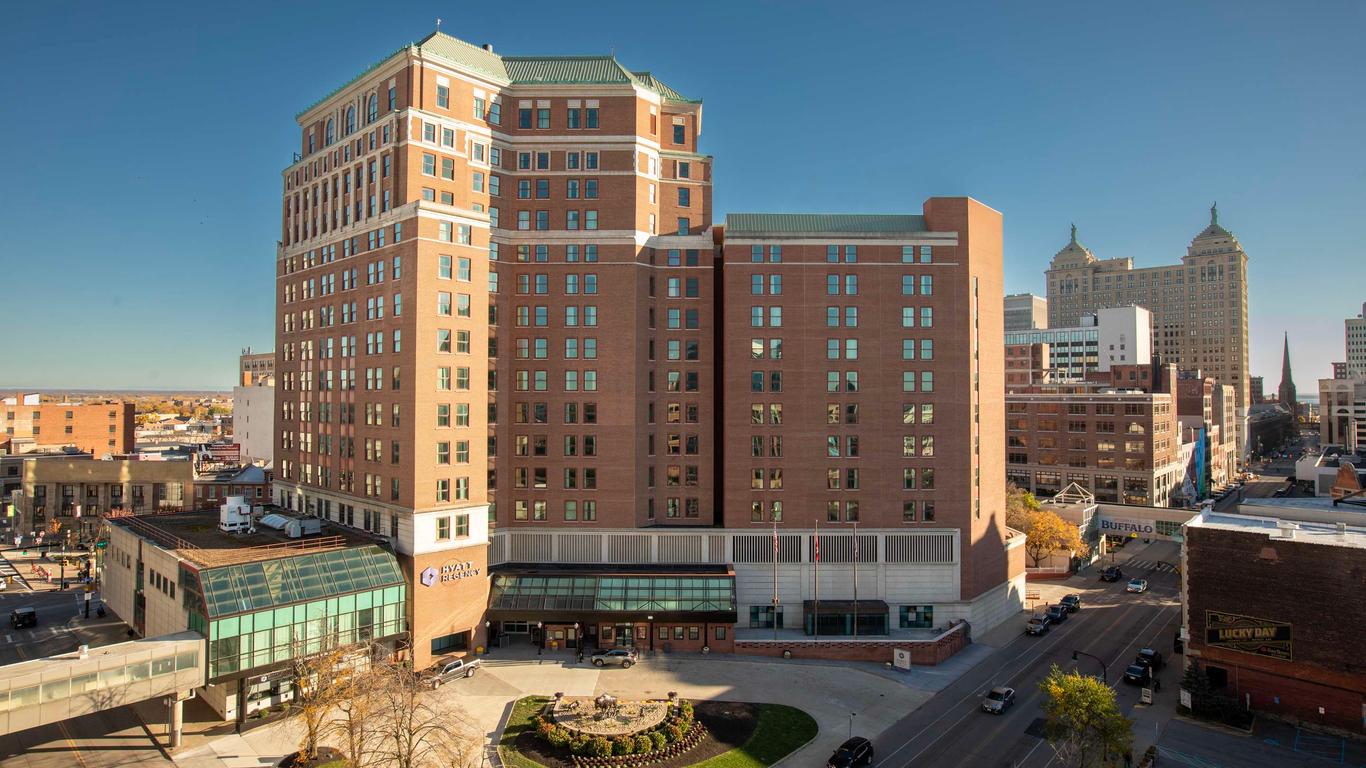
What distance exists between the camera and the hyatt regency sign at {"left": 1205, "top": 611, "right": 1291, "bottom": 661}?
50.2m

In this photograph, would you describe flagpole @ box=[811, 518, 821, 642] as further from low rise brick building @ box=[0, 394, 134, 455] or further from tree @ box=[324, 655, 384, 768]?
low rise brick building @ box=[0, 394, 134, 455]

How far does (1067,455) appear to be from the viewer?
131 metres

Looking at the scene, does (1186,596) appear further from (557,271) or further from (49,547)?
(49,547)

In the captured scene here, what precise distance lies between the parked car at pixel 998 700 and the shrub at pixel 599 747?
87.3 feet

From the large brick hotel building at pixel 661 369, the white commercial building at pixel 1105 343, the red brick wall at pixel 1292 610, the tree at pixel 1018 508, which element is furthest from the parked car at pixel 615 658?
the white commercial building at pixel 1105 343

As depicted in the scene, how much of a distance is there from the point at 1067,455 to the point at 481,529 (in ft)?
356

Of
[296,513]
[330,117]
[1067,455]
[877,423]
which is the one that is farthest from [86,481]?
[1067,455]

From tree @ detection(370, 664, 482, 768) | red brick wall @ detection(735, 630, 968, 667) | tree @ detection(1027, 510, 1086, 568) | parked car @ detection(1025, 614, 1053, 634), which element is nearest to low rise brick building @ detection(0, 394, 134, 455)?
tree @ detection(370, 664, 482, 768)

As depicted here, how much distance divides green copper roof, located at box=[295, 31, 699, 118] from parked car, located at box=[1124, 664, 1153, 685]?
62.7m

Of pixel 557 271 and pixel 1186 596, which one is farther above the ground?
pixel 557 271

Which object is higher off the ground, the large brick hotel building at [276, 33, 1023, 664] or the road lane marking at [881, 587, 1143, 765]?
the large brick hotel building at [276, 33, 1023, 664]

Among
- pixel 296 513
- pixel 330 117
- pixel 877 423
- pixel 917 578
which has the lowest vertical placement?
pixel 917 578

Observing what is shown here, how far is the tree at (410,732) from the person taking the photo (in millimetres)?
38094

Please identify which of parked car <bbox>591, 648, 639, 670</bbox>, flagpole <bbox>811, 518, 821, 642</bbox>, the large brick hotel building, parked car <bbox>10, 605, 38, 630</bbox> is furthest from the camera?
parked car <bbox>10, 605, 38, 630</bbox>
